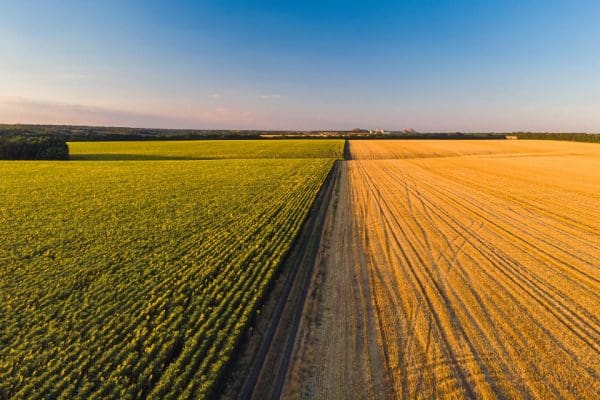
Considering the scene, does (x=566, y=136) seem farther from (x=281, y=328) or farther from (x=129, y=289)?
(x=129, y=289)

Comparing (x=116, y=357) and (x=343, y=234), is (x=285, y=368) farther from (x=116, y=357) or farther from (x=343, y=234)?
(x=343, y=234)

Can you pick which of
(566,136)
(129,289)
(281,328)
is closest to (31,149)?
(129,289)

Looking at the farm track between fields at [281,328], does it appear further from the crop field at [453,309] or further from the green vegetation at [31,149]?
the green vegetation at [31,149]

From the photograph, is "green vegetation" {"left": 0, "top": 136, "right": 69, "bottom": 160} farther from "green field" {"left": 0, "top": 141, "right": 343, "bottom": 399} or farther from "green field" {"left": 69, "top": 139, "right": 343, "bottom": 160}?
"green field" {"left": 0, "top": 141, "right": 343, "bottom": 399}

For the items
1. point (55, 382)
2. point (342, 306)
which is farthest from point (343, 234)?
point (55, 382)

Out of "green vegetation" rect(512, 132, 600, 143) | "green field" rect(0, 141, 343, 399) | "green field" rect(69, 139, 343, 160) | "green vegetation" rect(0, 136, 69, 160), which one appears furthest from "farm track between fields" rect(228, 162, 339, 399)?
"green vegetation" rect(512, 132, 600, 143)

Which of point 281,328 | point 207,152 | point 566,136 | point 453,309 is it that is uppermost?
point 566,136
